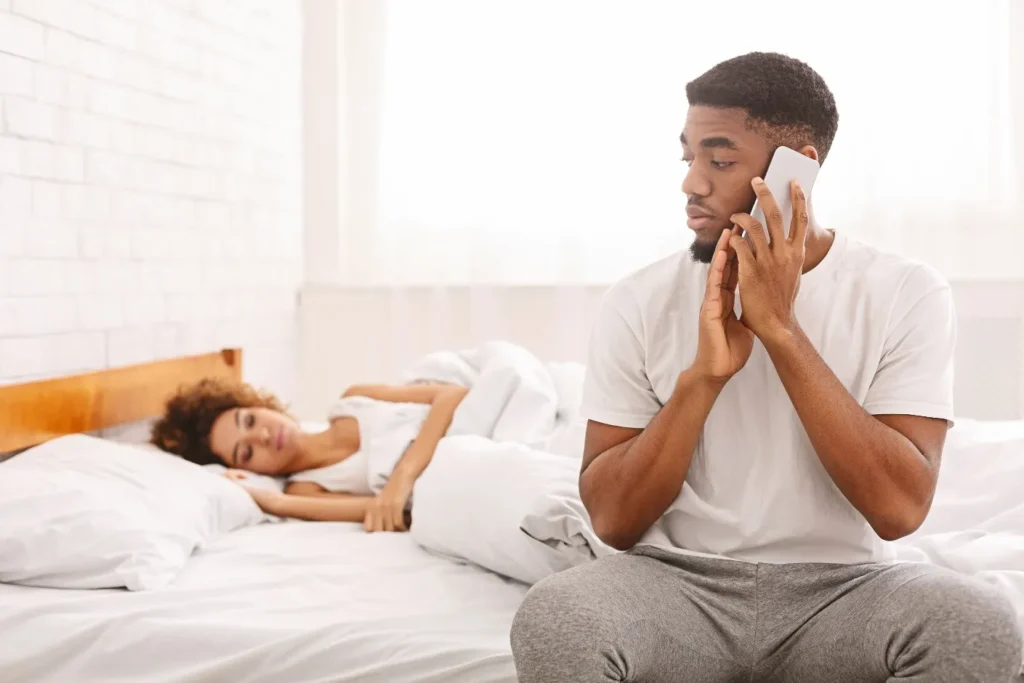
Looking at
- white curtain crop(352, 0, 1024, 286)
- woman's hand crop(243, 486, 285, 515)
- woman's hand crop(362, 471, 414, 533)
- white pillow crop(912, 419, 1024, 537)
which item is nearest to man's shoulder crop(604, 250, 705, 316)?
white pillow crop(912, 419, 1024, 537)

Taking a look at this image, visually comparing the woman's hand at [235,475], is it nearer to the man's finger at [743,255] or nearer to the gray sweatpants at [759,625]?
the gray sweatpants at [759,625]

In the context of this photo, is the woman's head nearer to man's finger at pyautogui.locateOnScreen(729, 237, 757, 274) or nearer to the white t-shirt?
the white t-shirt

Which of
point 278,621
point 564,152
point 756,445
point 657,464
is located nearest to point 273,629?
point 278,621


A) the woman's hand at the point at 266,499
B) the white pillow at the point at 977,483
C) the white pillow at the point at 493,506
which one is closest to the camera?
the white pillow at the point at 493,506

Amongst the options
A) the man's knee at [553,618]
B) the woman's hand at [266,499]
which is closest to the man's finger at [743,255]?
the man's knee at [553,618]

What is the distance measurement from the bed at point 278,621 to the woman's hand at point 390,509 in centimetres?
12

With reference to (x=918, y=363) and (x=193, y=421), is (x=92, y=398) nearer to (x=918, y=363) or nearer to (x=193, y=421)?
(x=193, y=421)

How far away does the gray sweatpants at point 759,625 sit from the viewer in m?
1.19

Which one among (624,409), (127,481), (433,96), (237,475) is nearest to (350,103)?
(433,96)

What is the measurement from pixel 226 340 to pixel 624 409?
194 cm

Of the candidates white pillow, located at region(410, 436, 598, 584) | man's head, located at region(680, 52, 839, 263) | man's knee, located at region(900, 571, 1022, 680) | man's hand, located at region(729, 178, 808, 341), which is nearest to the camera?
man's knee, located at region(900, 571, 1022, 680)

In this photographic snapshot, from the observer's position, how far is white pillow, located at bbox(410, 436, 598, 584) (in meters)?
1.81

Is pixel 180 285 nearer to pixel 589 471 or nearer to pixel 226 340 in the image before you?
pixel 226 340

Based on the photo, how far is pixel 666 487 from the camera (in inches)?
56.3
